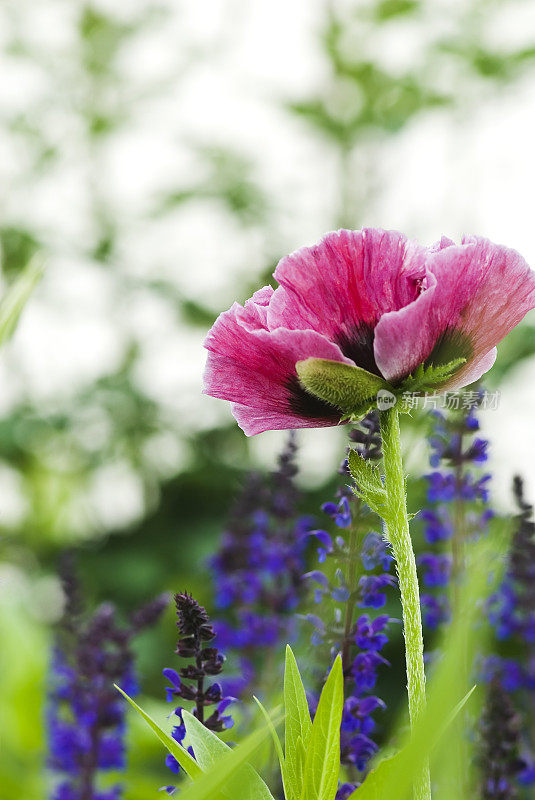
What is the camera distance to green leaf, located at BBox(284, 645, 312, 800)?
35 cm

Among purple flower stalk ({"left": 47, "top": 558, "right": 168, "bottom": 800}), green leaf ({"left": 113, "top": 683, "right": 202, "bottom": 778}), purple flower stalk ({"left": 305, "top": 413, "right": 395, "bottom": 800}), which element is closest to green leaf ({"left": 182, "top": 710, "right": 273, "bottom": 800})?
green leaf ({"left": 113, "top": 683, "right": 202, "bottom": 778})

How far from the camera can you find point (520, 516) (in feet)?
1.91

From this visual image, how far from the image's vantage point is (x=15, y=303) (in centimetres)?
50

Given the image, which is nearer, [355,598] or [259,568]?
[355,598]

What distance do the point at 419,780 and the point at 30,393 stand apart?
2.18 metres

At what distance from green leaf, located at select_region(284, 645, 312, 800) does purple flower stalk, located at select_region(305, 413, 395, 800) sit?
10 cm

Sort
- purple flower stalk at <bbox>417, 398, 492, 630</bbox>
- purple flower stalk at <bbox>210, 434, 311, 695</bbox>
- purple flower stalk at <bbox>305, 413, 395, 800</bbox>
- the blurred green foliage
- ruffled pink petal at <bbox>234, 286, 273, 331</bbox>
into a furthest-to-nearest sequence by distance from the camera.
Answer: the blurred green foliage < purple flower stalk at <bbox>210, 434, 311, 695</bbox> < purple flower stalk at <bbox>417, 398, 492, 630</bbox> < purple flower stalk at <bbox>305, 413, 395, 800</bbox> < ruffled pink petal at <bbox>234, 286, 273, 331</bbox>

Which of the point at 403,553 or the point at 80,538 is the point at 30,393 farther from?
the point at 403,553

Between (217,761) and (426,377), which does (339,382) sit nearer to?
(426,377)

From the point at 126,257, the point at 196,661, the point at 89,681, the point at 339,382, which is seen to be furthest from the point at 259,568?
the point at 126,257

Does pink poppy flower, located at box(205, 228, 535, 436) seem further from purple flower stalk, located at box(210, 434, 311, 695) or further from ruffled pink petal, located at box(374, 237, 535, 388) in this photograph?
purple flower stalk, located at box(210, 434, 311, 695)

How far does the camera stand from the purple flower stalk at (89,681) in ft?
2.32

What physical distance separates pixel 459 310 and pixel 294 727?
183 mm

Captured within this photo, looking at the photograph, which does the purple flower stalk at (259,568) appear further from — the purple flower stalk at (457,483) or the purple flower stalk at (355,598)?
the purple flower stalk at (355,598)
